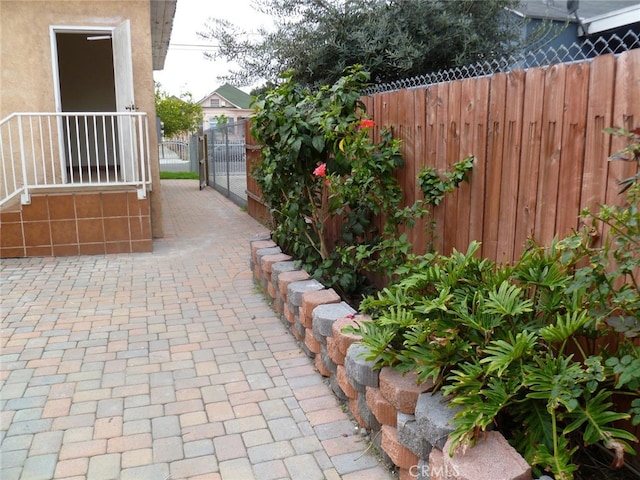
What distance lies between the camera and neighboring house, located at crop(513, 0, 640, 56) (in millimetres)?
8328

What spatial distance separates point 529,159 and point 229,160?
9.86 meters

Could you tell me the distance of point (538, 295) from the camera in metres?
2.37

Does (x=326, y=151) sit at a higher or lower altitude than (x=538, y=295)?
higher

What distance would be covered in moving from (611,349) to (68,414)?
9.17 feet

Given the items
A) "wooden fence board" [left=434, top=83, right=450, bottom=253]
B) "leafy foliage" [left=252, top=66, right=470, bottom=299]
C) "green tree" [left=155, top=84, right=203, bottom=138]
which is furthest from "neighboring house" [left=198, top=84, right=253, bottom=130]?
"wooden fence board" [left=434, top=83, right=450, bottom=253]

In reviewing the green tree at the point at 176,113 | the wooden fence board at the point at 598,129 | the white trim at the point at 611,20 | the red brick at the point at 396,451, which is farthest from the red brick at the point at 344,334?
the green tree at the point at 176,113

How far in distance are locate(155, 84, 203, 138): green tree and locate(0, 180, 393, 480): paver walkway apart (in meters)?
27.6

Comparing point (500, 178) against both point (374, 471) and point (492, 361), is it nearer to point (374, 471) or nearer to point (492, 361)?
point (492, 361)

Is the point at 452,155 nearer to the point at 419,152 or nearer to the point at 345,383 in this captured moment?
the point at 419,152

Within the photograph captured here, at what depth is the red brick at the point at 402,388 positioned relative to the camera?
2.39m

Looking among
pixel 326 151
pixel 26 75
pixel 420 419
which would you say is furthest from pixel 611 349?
pixel 26 75

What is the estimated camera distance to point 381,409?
8.43 ft

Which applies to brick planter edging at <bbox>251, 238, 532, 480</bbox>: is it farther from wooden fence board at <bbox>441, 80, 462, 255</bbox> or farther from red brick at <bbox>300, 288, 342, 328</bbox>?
wooden fence board at <bbox>441, 80, 462, 255</bbox>

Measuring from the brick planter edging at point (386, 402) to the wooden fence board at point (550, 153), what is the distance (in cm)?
94
